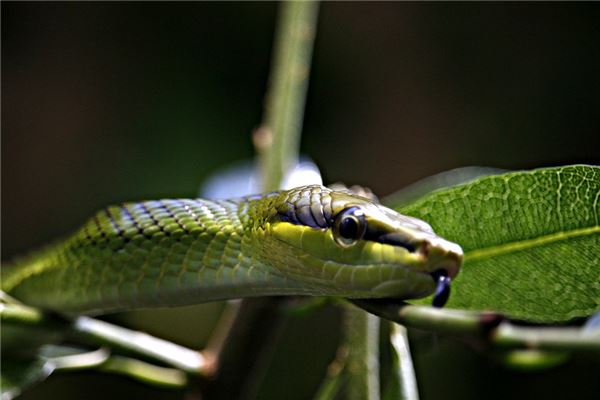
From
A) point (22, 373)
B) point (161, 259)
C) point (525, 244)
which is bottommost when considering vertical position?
point (22, 373)

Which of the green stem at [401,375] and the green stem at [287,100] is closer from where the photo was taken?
the green stem at [401,375]

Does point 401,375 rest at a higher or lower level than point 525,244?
lower

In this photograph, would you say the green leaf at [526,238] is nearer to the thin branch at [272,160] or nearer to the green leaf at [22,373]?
the thin branch at [272,160]

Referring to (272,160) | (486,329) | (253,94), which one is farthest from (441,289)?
(253,94)

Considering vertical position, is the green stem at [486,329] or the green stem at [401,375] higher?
the green stem at [486,329]

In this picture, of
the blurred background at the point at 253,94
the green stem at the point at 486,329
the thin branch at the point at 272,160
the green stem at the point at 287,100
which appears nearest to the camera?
the green stem at the point at 486,329

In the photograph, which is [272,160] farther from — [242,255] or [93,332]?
[93,332]

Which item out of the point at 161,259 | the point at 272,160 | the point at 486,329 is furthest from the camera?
the point at 272,160

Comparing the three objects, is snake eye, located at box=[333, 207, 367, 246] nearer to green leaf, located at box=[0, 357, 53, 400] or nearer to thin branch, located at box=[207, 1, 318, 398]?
thin branch, located at box=[207, 1, 318, 398]

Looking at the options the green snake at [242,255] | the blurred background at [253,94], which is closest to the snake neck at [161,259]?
the green snake at [242,255]
